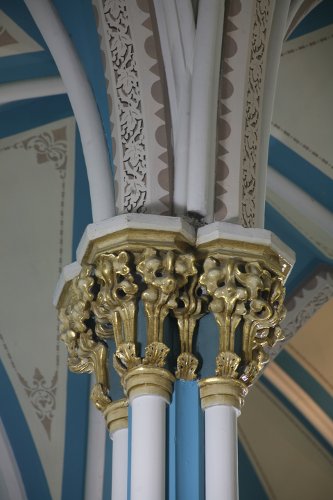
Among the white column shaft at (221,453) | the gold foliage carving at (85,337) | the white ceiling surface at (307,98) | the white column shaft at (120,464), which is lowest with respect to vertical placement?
the white column shaft at (221,453)

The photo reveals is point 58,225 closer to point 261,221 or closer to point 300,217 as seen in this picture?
point 300,217

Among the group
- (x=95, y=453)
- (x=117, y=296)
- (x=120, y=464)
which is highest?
(x=95, y=453)

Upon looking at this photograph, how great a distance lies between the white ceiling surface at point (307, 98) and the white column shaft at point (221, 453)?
2.44 metres

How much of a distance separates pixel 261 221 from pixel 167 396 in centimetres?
88

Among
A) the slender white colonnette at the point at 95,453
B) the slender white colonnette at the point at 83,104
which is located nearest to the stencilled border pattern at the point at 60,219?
the slender white colonnette at the point at 95,453

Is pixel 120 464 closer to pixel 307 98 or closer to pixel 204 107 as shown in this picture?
pixel 204 107

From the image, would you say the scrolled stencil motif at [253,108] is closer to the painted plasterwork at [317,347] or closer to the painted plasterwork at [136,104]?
the painted plasterwork at [136,104]

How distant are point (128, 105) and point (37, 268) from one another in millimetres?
1925

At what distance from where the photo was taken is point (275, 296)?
183 inches

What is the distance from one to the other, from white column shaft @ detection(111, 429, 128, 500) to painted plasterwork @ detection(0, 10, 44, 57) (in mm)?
2093

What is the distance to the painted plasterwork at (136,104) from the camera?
16.0 feet

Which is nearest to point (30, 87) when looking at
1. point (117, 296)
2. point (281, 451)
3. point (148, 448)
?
point (117, 296)

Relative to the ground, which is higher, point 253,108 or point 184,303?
point 253,108

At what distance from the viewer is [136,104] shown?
5.09 meters
